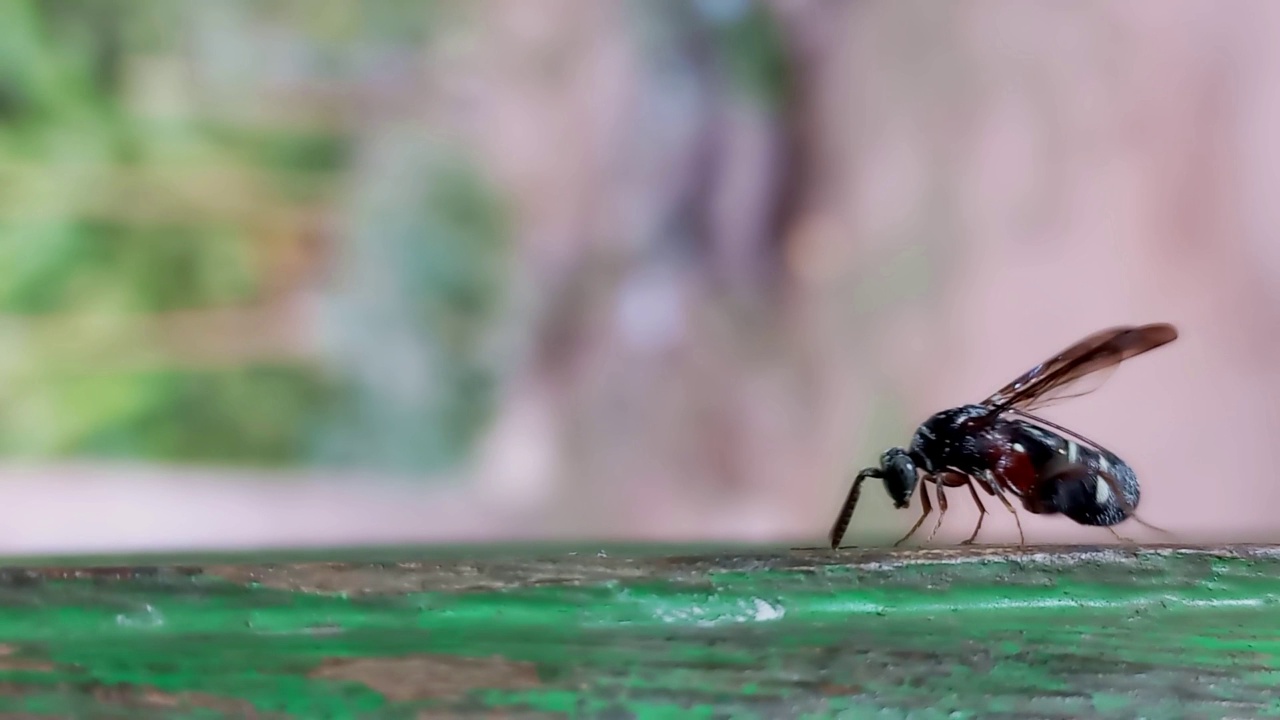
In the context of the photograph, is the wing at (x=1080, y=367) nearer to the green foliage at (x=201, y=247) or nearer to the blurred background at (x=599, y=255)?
the blurred background at (x=599, y=255)

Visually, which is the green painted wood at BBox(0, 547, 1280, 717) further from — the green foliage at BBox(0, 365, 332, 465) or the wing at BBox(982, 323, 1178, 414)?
the green foliage at BBox(0, 365, 332, 465)

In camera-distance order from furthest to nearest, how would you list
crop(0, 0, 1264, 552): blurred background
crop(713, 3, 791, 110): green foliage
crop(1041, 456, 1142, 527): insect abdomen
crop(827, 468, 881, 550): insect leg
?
crop(713, 3, 791, 110): green foliage
crop(0, 0, 1264, 552): blurred background
crop(1041, 456, 1142, 527): insect abdomen
crop(827, 468, 881, 550): insect leg

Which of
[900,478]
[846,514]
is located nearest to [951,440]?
[900,478]

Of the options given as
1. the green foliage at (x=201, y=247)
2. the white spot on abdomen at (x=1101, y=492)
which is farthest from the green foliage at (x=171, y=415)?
the white spot on abdomen at (x=1101, y=492)

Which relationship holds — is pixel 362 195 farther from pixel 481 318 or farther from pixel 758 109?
pixel 758 109

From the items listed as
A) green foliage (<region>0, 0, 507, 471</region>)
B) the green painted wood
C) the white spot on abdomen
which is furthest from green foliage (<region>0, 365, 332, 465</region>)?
the green painted wood

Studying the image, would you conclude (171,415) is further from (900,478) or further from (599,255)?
(900,478)
